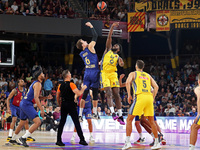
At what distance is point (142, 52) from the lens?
99.6 feet

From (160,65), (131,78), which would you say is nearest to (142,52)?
(160,65)

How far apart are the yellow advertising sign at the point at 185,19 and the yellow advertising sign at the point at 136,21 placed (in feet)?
6.25

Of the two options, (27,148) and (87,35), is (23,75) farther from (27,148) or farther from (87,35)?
(27,148)

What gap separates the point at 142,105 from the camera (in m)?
9.32

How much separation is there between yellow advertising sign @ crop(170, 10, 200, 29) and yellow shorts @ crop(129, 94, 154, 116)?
1547 cm

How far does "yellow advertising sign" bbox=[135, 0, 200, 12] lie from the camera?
23734mm

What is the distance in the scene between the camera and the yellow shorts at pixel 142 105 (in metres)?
9.31

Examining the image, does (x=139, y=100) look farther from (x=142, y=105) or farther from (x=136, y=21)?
(x=136, y=21)

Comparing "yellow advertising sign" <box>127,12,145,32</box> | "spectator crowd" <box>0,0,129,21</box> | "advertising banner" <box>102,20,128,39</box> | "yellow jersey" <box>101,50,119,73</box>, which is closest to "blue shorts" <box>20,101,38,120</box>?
"yellow jersey" <box>101,50,119,73</box>

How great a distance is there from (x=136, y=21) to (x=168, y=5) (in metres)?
2.32

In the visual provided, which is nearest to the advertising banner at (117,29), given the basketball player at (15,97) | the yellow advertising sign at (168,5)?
the yellow advertising sign at (168,5)

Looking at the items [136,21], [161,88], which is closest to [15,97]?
[136,21]

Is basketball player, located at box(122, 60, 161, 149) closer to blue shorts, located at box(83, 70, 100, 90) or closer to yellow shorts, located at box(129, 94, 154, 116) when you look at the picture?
yellow shorts, located at box(129, 94, 154, 116)

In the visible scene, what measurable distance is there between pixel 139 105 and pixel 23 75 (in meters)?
14.3
